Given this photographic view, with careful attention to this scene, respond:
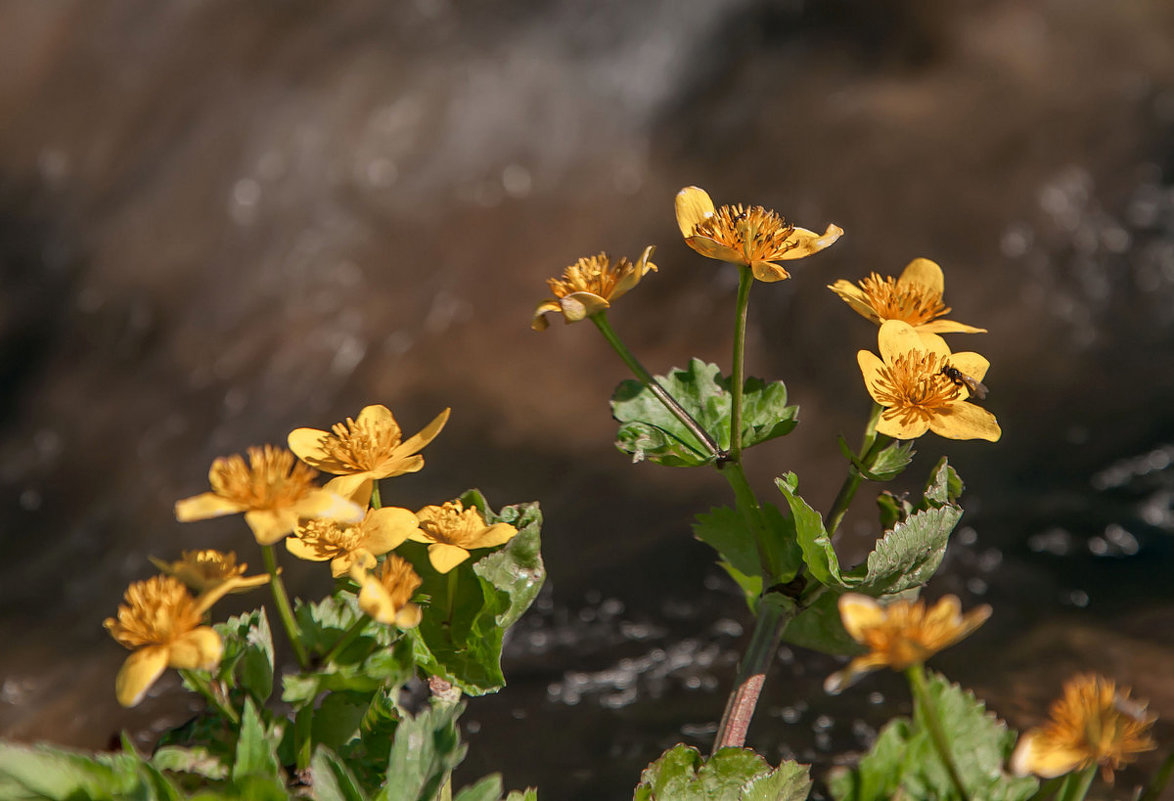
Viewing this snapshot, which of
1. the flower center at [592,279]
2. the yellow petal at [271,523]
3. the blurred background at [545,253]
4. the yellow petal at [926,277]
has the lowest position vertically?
the blurred background at [545,253]

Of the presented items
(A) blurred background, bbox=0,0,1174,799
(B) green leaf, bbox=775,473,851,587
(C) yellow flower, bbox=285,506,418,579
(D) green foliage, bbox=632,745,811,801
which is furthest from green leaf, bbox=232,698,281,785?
(A) blurred background, bbox=0,0,1174,799

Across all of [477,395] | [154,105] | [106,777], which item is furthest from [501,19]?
[106,777]

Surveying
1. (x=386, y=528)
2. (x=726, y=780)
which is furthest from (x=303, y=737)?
(x=726, y=780)

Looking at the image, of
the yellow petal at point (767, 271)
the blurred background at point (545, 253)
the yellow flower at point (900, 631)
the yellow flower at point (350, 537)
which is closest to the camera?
the yellow flower at point (900, 631)

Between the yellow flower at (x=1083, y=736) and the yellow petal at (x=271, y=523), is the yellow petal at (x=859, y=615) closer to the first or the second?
the yellow flower at (x=1083, y=736)

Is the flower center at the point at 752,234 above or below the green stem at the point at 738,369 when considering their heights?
above

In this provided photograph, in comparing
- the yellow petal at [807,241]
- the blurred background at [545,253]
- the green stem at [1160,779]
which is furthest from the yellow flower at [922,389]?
the blurred background at [545,253]

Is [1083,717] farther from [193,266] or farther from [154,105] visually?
[154,105]
